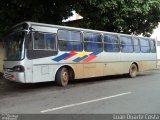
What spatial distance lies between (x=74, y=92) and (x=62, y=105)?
2.73 metres

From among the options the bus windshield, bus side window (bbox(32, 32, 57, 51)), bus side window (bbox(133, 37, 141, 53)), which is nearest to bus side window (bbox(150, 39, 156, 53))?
bus side window (bbox(133, 37, 141, 53))

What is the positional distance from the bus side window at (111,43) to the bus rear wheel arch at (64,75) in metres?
2.93

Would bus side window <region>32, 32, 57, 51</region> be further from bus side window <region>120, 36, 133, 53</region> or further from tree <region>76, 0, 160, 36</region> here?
bus side window <region>120, 36, 133, 53</region>

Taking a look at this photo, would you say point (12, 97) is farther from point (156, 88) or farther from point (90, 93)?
point (156, 88)

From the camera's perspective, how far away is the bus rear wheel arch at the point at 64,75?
1417cm

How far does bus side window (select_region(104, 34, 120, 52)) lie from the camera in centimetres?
1708

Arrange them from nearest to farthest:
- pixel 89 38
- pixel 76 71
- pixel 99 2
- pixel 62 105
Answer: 1. pixel 62 105
2. pixel 76 71
3. pixel 89 38
4. pixel 99 2

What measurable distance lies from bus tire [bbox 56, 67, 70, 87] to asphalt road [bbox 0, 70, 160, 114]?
34 cm

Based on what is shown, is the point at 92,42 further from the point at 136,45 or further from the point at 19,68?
the point at 19,68

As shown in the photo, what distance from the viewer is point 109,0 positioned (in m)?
19.6

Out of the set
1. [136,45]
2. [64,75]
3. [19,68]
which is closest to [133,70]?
[136,45]

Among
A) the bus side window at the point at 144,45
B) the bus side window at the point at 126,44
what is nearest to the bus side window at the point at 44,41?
the bus side window at the point at 126,44

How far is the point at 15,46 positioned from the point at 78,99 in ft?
12.9

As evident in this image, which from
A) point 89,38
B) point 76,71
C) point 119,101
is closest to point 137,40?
point 89,38
